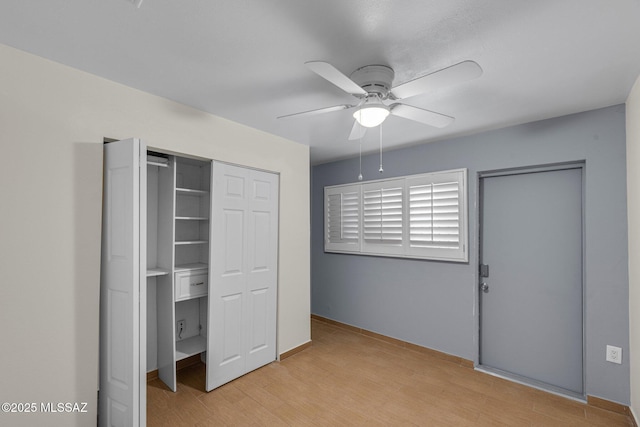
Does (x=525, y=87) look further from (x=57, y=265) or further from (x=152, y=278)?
(x=152, y=278)

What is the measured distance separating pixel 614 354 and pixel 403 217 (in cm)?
214

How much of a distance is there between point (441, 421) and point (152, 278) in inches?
112

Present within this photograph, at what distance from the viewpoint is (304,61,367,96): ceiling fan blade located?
1439mm

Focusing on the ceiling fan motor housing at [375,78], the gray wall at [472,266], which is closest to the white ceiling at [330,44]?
the ceiling fan motor housing at [375,78]

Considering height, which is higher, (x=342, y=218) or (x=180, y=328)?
(x=342, y=218)

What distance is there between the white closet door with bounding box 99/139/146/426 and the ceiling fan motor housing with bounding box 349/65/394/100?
1.46 m

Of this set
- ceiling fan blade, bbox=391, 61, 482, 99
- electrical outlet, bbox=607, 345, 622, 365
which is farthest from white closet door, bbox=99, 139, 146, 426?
electrical outlet, bbox=607, 345, 622, 365

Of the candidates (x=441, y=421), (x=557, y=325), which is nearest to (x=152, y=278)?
(x=441, y=421)

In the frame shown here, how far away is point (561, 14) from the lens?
1396 millimetres

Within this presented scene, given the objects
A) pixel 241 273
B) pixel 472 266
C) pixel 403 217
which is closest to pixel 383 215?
pixel 403 217

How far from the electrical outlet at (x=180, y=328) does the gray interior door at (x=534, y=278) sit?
10.3 feet

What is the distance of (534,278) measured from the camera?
2.92 meters

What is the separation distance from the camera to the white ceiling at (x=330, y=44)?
4.53 ft

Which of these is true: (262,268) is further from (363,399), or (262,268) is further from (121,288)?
(363,399)
